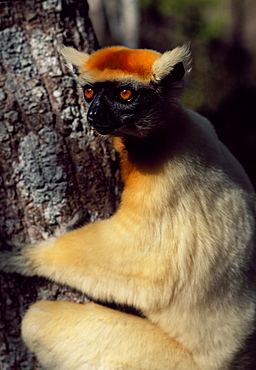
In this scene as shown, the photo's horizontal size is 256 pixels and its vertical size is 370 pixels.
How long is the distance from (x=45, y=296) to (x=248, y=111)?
8401 millimetres

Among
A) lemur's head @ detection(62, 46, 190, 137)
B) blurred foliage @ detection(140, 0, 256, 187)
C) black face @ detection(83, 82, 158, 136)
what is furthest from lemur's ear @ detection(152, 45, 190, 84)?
blurred foliage @ detection(140, 0, 256, 187)

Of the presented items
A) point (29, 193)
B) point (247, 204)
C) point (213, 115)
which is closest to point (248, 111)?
point (213, 115)

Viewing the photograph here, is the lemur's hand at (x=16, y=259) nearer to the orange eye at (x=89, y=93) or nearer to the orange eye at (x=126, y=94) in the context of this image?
the orange eye at (x=89, y=93)

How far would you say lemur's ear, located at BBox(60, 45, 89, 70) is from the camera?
3036 millimetres

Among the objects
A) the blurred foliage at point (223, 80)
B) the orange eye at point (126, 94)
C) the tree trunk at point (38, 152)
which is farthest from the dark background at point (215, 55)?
the orange eye at point (126, 94)

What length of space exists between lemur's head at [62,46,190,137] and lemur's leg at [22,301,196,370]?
52.7 inches

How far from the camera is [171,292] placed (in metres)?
2.98

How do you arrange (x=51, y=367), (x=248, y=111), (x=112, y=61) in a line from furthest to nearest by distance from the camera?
(x=248, y=111) → (x=51, y=367) → (x=112, y=61)

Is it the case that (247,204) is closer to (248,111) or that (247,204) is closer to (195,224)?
(195,224)

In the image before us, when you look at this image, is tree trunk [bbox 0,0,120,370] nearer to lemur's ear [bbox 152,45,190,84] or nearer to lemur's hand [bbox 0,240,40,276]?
lemur's hand [bbox 0,240,40,276]

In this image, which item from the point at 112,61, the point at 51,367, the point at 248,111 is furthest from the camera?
the point at 248,111

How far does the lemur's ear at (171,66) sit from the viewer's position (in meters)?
2.73

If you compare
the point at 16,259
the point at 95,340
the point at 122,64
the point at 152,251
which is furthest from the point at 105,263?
the point at 122,64

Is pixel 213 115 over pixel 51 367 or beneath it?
over
